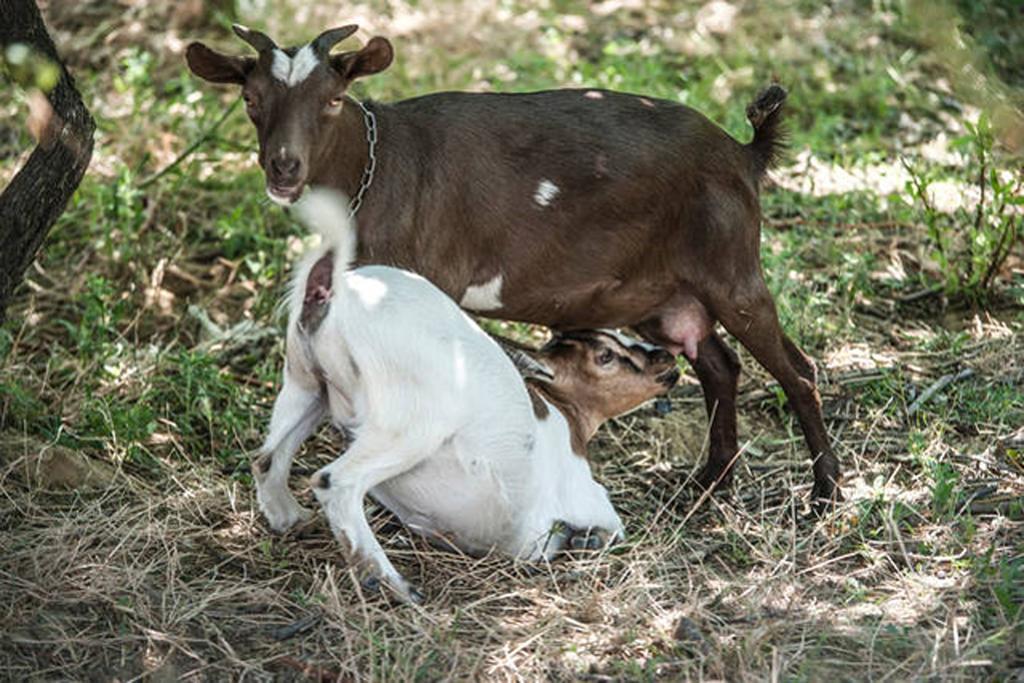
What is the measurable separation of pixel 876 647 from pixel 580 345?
5.37ft

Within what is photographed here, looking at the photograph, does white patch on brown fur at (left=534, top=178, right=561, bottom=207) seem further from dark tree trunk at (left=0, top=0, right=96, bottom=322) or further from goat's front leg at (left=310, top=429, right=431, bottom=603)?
dark tree trunk at (left=0, top=0, right=96, bottom=322)

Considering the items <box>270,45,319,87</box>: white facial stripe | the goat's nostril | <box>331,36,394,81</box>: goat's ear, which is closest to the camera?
the goat's nostril

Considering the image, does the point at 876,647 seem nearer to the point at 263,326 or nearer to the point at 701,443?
the point at 701,443

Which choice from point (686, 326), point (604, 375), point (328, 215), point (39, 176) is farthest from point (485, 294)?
point (39, 176)

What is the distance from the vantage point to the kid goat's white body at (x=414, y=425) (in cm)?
418

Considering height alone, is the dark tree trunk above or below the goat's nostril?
below

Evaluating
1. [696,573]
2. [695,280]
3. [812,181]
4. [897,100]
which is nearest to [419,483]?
[696,573]

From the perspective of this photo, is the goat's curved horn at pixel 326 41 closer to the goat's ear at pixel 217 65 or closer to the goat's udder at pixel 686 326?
the goat's ear at pixel 217 65

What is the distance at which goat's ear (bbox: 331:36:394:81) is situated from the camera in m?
4.66

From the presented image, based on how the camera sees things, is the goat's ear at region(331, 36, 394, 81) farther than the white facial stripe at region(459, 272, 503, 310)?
No

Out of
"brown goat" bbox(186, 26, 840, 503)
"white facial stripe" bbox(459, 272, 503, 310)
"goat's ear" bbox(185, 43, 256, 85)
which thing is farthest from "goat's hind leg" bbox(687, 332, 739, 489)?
"goat's ear" bbox(185, 43, 256, 85)

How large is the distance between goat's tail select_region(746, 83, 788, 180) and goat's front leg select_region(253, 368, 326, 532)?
1.78 meters

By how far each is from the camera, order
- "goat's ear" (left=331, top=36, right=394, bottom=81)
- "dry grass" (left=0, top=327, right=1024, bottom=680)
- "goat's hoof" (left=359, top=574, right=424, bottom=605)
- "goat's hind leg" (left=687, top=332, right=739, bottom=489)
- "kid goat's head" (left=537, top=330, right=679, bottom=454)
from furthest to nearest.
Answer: "goat's hind leg" (left=687, top=332, right=739, bottom=489) → "kid goat's head" (left=537, top=330, right=679, bottom=454) → "goat's ear" (left=331, top=36, right=394, bottom=81) → "goat's hoof" (left=359, top=574, right=424, bottom=605) → "dry grass" (left=0, top=327, right=1024, bottom=680)

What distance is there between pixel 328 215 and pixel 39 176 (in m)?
0.90
